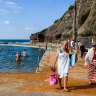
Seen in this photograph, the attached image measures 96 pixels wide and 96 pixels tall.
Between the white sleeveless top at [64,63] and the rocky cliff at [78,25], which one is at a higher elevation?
the rocky cliff at [78,25]

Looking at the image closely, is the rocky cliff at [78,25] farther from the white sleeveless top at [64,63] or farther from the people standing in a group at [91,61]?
the white sleeveless top at [64,63]

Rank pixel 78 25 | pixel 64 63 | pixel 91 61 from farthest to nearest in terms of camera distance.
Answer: pixel 78 25
pixel 91 61
pixel 64 63

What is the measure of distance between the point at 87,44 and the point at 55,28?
51.1 m

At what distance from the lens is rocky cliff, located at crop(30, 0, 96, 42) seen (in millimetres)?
40862

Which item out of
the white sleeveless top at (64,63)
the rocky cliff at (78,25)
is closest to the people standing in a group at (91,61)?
the white sleeveless top at (64,63)

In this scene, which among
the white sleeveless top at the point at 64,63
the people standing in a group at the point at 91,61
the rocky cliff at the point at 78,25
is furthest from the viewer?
the rocky cliff at the point at 78,25

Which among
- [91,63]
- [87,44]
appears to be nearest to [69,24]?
[87,44]

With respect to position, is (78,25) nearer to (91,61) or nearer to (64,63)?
(91,61)

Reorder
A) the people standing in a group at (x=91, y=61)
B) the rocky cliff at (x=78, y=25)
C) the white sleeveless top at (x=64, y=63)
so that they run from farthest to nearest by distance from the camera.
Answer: the rocky cliff at (x=78, y=25) < the people standing in a group at (x=91, y=61) < the white sleeveless top at (x=64, y=63)

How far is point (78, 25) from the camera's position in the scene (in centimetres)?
5747

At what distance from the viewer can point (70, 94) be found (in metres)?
5.61

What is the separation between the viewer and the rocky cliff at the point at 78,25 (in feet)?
134

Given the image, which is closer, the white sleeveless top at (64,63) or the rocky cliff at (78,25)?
the white sleeveless top at (64,63)

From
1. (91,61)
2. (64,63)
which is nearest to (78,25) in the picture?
(91,61)
